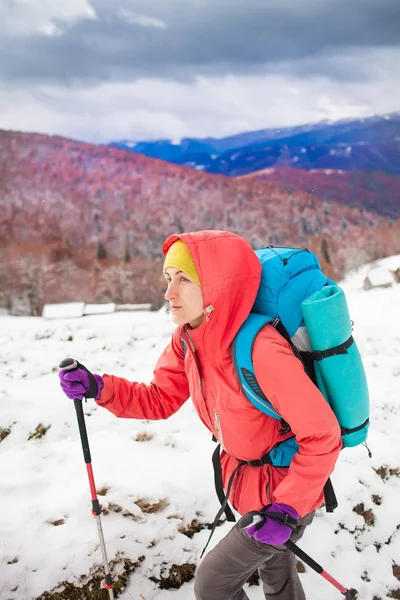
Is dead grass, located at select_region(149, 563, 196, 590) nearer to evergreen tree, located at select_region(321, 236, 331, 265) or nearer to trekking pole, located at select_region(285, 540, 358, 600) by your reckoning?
trekking pole, located at select_region(285, 540, 358, 600)

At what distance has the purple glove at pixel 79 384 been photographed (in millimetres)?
2988

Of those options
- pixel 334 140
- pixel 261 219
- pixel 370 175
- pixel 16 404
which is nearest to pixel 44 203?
pixel 261 219

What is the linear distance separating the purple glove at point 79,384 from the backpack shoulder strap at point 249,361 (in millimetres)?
1163

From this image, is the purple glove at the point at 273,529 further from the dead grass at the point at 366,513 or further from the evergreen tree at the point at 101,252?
the evergreen tree at the point at 101,252

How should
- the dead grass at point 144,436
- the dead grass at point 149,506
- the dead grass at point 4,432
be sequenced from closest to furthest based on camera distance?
the dead grass at point 149,506, the dead grass at point 4,432, the dead grass at point 144,436

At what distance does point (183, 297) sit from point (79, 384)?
1.08 m

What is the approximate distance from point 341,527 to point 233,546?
7.00 ft

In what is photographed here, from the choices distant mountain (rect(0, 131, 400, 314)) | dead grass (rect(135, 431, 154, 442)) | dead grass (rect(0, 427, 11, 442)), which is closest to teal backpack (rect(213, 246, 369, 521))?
dead grass (rect(135, 431, 154, 442))

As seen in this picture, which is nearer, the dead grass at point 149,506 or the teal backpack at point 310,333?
the teal backpack at point 310,333

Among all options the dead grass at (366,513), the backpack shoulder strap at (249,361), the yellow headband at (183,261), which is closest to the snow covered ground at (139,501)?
the dead grass at (366,513)

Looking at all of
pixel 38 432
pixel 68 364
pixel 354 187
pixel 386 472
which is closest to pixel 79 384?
pixel 68 364

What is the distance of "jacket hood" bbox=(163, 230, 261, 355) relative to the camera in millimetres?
2424

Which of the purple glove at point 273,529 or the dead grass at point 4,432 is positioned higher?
the purple glove at point 273,529

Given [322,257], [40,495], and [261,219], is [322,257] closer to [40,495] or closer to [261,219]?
[261,219]
